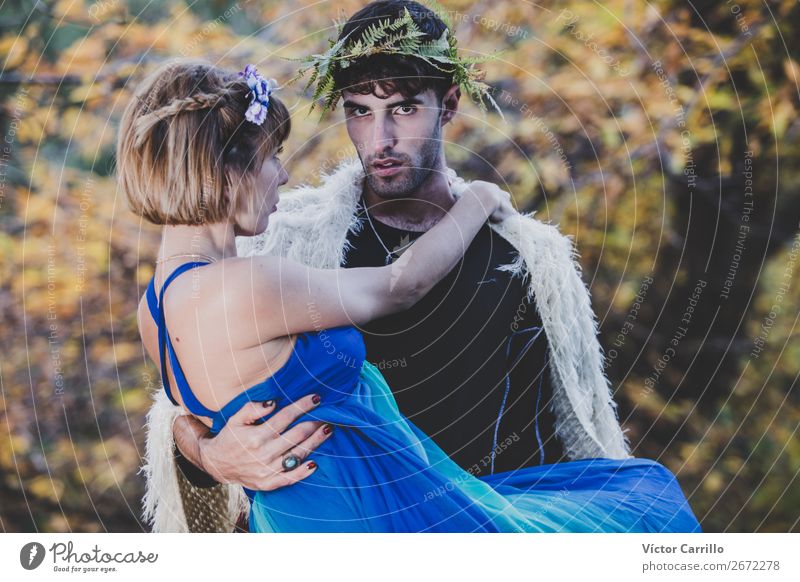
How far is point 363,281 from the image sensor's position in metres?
1.35

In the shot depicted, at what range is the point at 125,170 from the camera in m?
1.30

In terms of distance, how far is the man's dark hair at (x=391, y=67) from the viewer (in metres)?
1.45

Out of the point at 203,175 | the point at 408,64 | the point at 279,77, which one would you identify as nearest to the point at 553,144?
the point at 279,77

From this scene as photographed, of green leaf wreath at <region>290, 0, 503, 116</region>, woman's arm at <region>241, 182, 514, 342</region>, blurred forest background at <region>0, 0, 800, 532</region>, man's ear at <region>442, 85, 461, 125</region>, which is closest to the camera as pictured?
woman's arm at <region>241, 182, 514, 342</region>

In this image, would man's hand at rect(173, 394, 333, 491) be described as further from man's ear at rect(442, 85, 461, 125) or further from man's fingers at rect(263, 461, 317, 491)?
man's ear at rect(442, 85, 461, 125)

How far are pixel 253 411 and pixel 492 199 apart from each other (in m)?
0.62

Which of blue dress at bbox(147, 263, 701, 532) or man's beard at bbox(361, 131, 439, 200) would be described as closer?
blue dress at bbox(147, 263, 701, 532)

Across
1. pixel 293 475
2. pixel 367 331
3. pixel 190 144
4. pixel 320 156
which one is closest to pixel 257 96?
pixel 190 144

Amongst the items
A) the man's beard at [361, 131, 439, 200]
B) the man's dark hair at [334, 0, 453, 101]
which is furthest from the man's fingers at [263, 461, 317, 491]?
the man's dark hair at [334, 0, 453, 101]

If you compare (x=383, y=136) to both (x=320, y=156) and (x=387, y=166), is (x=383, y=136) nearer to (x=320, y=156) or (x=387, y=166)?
(x=387, y=166)

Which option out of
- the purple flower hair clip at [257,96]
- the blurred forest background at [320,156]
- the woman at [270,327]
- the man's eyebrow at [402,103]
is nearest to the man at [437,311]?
the man's eyebrow at [402,103]

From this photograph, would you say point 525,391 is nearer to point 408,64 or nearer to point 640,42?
point 408,64

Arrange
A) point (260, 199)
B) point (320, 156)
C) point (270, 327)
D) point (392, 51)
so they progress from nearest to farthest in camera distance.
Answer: point (270, 327), point (260, 199), point (392, 51), point (320, 156)

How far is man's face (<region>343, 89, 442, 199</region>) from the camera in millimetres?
1473
